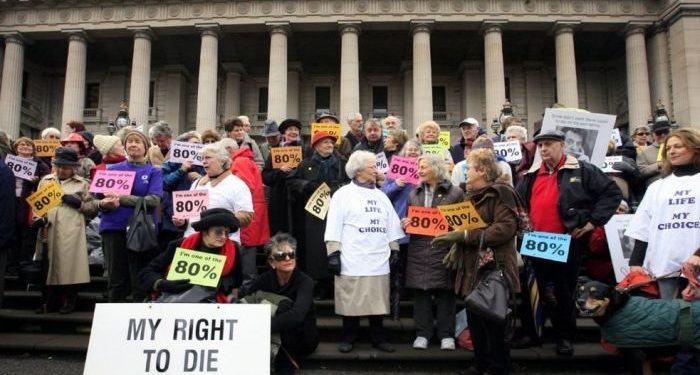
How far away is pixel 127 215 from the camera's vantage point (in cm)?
636

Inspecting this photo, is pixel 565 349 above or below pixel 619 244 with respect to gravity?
below

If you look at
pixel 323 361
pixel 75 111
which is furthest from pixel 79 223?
pixel 75 111

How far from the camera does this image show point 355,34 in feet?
96.6

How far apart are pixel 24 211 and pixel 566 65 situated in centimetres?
2855

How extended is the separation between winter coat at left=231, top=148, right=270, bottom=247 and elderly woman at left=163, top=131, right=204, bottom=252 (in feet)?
2.04

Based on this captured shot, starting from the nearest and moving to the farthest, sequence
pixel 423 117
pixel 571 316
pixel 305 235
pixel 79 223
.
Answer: pixel 571 316, pixel 79 223, pixel 305 235, pixel 423 117

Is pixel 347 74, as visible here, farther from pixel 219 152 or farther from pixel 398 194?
pixel 219 152

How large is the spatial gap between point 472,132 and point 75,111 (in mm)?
28927

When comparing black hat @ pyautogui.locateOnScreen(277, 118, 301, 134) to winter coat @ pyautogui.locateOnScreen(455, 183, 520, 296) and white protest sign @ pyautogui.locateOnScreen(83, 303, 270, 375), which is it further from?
white protest sign @ pyautogui.locateOnScreen(83, 303, 270, 375)

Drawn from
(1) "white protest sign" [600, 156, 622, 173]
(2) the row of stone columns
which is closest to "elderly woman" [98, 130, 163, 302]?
(1) "white protest sign" [600, 156, 622, 173]

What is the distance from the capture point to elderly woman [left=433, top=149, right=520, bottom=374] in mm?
4453

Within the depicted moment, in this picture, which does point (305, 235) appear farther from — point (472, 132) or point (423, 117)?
point (423, 117)

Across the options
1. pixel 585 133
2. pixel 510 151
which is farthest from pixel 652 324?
pixel 510 151

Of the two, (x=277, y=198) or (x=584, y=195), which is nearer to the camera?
(x=584, y=195)
